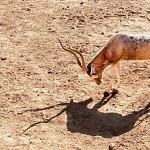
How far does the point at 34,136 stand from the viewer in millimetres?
12594

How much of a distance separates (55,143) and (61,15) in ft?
27.3

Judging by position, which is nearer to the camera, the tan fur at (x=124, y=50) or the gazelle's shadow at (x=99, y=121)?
the gazelle's shadow at (x=99, y=121)

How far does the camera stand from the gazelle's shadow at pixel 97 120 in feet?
41.6

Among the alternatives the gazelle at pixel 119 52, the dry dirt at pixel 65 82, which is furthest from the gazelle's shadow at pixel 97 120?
the gazelle at pixel 119 52

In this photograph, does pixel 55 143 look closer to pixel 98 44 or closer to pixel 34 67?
pixel 34 67

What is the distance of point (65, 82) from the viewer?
15023 mm

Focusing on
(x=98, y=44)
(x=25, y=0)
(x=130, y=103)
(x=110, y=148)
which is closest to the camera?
(x=110, y=148)

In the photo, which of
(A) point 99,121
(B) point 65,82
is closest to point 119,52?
(B) point 65,82

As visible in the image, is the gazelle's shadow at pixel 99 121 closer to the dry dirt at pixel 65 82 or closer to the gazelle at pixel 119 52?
the dry dirt at pixel 65 82

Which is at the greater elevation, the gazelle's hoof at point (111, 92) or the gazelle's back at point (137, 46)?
the gazelle's back at point (137, 46)

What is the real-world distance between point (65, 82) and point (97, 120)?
236 centimetres

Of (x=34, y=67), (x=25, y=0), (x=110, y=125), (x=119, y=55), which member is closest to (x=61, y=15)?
(x=25, y=0)

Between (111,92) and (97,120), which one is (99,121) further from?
(111,92)

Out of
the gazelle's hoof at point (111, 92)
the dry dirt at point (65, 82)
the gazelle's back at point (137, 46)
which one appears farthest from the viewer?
the gazelle's hoof at point (111, 92)
